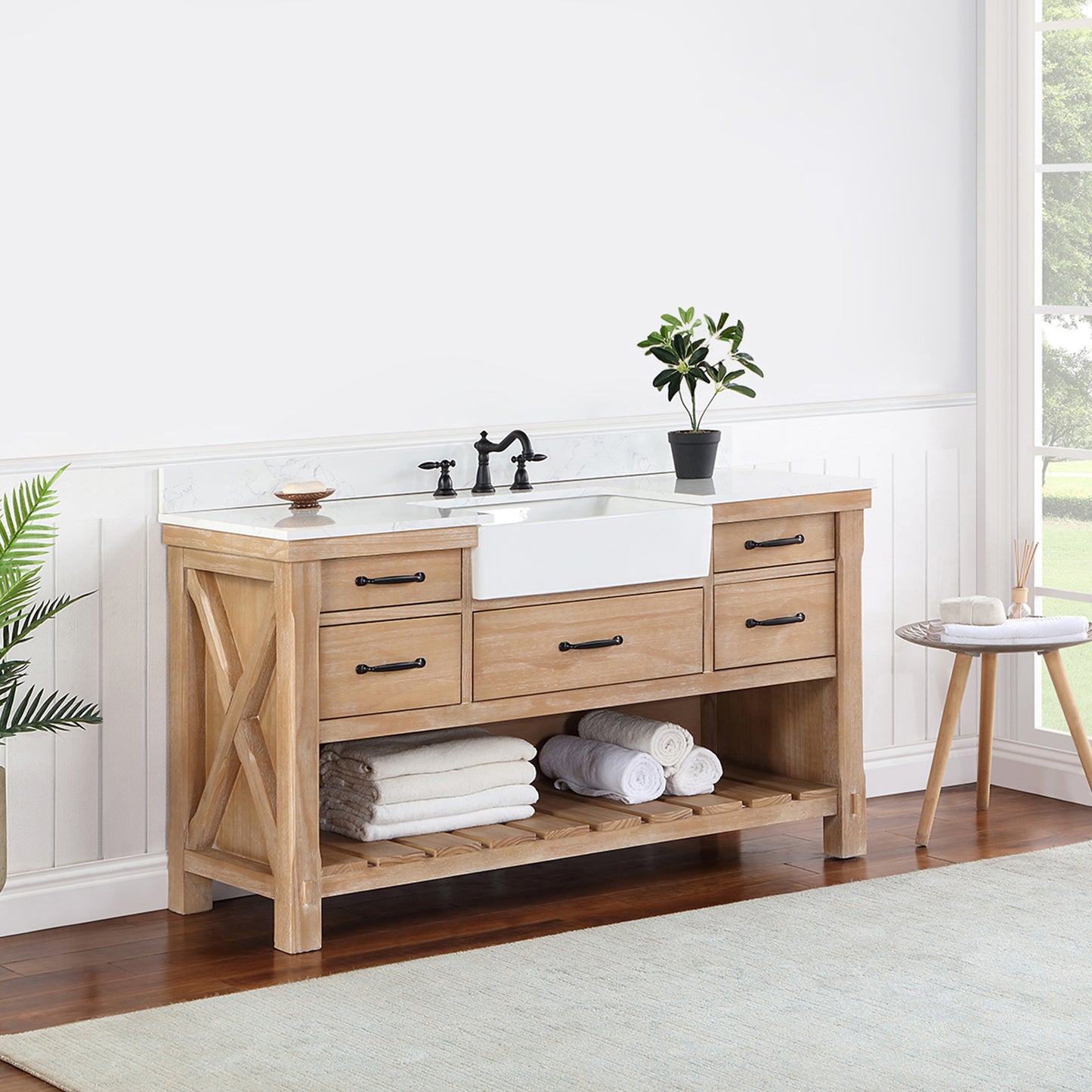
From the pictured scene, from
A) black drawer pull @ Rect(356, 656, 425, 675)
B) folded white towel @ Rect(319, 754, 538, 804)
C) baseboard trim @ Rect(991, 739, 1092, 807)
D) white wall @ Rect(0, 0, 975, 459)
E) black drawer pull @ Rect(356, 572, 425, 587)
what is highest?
white wall @ Rect(0, 0, 975, 459)

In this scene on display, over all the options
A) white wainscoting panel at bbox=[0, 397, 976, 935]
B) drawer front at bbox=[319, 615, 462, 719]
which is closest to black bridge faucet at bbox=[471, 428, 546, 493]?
white wainscoting panel at bbox=[0, 397, 976, 935]

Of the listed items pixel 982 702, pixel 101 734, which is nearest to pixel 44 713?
pixel 101 734

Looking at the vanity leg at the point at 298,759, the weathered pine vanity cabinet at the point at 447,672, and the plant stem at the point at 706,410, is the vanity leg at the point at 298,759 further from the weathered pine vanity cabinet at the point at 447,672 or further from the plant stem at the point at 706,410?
the plant stem at the point at 706,410

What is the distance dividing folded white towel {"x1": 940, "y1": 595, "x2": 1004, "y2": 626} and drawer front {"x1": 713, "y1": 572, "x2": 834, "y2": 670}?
1.43 ft

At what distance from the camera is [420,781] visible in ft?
12.6

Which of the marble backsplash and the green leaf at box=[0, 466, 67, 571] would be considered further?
the marble backsplash

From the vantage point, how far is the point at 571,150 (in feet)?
14.5

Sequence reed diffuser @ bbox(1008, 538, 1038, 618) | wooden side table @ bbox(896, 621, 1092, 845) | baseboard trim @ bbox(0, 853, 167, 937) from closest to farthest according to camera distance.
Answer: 1. baseboard trim @ bbox(0, 853, 167, 937)
2. wooden side table @ bbox(896, 621, 1092, 845)
3. reed diffuser @ bbox(1008, 538, 1038, 618)

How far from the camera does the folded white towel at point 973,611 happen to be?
14.7 ft

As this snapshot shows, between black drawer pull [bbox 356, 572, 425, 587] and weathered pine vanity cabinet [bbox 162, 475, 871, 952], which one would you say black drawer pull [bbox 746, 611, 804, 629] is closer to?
weathered pine vanity cabinet [bbox 162, 475, 871, 952]

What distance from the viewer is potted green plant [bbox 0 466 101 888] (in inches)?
137

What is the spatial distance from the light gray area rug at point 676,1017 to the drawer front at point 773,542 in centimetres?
74

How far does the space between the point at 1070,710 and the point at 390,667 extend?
5.99 ft

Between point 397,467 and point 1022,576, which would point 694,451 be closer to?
point 397,467
